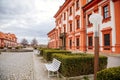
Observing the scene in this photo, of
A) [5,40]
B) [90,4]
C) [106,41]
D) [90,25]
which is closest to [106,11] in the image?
[106,41]

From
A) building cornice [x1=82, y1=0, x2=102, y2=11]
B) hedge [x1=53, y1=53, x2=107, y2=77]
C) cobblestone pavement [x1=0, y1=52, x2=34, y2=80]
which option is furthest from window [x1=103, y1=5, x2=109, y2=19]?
hedge [x1=53, y1=53, x2=107, y2=77]

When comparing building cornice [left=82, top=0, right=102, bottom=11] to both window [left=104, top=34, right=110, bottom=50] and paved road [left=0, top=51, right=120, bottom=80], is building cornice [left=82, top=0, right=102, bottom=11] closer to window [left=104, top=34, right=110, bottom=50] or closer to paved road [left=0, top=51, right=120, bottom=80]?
window [left=104, top=34, right=110, bottom=50]

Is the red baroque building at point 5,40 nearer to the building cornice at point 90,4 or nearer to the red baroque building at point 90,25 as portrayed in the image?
the red baroque building at point 90,25

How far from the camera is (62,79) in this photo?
25.9 ft

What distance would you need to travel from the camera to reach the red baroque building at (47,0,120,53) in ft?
58.7

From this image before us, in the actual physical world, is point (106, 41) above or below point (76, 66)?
above

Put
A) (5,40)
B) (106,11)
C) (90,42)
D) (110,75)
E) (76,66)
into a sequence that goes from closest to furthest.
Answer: (110,75), (76,66), (106,11), (90,42), (5,40)

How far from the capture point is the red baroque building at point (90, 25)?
1789cm

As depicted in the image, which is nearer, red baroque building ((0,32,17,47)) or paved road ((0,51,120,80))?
paved road ((0,51,120,80))

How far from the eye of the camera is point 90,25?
78.0 feet

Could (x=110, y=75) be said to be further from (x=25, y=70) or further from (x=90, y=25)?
(x=90, y=25)

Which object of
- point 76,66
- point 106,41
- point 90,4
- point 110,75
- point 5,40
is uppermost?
point 90,4

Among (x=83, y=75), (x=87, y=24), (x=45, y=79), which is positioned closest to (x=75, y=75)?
(x=83, y=75)

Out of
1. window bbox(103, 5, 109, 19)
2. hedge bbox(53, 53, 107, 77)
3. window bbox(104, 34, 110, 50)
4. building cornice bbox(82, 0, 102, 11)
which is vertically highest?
building cornice bbox(82, 0, 102, 11)
